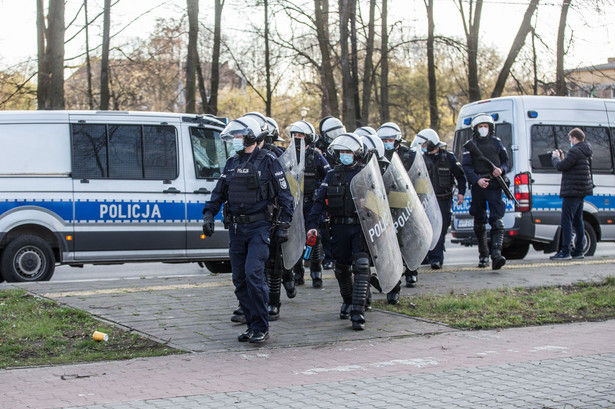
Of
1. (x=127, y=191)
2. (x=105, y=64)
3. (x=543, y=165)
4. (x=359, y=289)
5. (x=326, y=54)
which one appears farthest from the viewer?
(x=326, y=54)

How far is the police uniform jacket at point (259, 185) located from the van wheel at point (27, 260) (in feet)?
14.1

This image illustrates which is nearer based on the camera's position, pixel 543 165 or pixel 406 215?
pixel 406 215

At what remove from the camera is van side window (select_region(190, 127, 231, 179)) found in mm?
11242

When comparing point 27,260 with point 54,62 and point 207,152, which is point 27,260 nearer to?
point 207,152

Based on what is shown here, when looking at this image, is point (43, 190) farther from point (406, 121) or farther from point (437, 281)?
point (406, 121)

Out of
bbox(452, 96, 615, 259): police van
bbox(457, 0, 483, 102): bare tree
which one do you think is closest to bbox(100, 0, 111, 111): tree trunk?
bbox(457, 0, 483, 102): bare tree

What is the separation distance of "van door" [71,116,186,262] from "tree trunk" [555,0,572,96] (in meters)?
16.2

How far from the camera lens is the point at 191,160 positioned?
441 inches

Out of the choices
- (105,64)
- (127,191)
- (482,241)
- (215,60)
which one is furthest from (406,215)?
(215,60)

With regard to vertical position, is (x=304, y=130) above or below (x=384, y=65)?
below

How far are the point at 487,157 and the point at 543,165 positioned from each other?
214cm

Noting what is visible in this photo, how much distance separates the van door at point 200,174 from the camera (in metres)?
11.2

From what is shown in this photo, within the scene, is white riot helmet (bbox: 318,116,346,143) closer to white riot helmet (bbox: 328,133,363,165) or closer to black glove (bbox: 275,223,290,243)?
white riot helmet (bbox: 328,133,363,165)

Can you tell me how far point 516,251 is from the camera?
46.9ft
